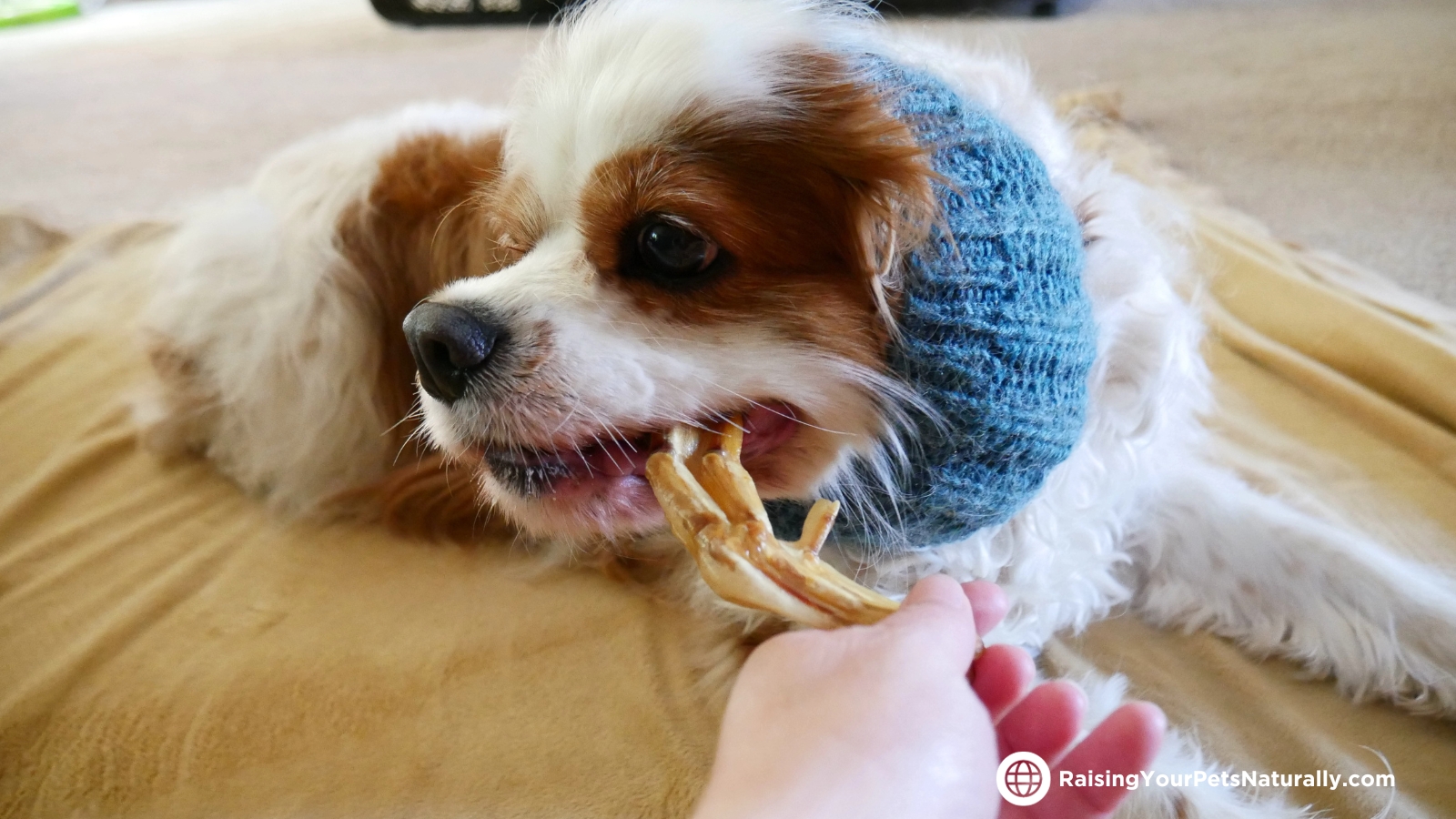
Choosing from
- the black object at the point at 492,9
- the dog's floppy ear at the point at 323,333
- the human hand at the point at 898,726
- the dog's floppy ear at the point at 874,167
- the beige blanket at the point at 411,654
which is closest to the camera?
the human hand at the point at 898,726

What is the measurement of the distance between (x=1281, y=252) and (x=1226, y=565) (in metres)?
1.06

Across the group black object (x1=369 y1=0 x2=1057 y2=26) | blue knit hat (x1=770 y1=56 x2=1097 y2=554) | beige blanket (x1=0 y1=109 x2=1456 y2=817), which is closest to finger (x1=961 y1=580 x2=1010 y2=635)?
blue knit hat (x1=770 y1=56 x2=1097 y2=554)

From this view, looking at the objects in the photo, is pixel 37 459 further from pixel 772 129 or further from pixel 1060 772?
pixel 1060 772

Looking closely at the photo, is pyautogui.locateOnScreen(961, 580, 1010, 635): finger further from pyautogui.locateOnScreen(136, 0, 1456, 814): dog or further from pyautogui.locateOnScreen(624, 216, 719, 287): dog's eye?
pyautogui.locateOnScreen(624, 216, 719, 287): dog's eye

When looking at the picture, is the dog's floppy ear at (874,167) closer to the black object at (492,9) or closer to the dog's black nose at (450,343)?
the dog's black nose at (450,343)

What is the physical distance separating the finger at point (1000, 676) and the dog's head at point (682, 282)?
27 cm

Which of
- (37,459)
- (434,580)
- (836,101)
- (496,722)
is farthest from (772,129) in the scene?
(37,459)

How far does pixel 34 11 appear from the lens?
6492 millimetres

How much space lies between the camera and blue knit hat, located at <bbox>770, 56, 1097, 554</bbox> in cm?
85

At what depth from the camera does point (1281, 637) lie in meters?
1.10

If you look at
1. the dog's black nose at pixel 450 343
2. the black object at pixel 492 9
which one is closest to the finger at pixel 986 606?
the dog's black nose at pixel 450 343

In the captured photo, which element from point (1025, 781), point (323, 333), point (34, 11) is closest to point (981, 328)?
point (1025, 781)

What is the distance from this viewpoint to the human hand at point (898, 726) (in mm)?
593

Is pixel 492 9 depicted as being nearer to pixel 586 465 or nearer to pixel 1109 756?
pixel 586 465
